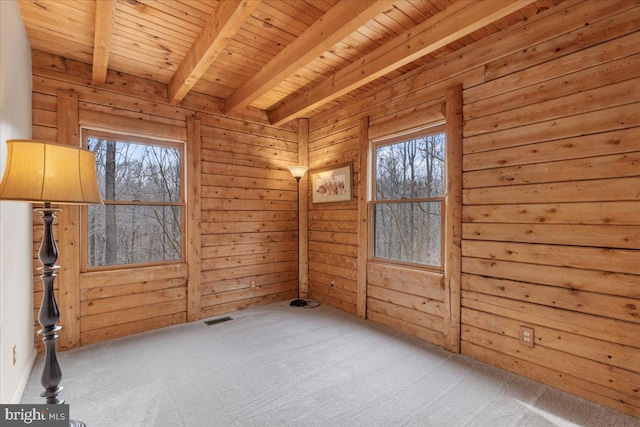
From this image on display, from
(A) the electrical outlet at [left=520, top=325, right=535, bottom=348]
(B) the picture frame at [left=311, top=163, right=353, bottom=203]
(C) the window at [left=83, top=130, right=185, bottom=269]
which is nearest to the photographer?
(A) the electrical outlet at [left=520, top=325, right=535, bottom=348]

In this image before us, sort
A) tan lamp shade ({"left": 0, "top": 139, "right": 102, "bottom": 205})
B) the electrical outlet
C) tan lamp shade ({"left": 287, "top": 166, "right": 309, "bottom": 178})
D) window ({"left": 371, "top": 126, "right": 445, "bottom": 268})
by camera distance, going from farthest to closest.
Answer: tan lamp shade ({"left": 287, "top": 166, "right": 309, "bottom": 178})
window ({"left": 371, "top": 126, "right": 445, "bottom": 268})
the electrical outlet
tan lamp shade ({"left": 0, "top": 139, "right": 102, "bottom": 205})

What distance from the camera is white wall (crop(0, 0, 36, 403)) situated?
175 centimetres

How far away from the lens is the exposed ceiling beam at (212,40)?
1.92 metres

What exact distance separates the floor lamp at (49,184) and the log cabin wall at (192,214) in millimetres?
1499

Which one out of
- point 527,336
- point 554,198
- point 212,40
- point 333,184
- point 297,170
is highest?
point 212,40

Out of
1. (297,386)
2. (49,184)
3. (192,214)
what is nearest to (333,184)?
(192,214)

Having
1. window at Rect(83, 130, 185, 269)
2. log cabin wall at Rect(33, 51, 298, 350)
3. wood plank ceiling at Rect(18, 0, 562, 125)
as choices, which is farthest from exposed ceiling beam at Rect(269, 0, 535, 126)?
window at Rect(83, 130, 185, 269)

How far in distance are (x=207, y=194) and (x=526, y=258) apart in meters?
3.20

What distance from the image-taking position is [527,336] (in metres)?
2.23

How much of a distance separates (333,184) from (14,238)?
2949mm

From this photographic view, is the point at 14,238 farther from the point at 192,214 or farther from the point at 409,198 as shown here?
the point at 409,198

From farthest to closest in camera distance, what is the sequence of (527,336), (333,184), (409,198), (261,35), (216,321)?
1. (333,184)
2. (216,321)
3. (409,198)
4. (261,35)
5. (527,336)

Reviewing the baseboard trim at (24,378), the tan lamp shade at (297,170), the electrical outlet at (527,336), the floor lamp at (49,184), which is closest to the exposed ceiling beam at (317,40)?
the tan lamp shade at (297,170)

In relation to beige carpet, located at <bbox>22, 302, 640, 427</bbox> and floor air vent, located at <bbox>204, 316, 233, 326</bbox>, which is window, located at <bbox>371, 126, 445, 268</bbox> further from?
floor air vent, located at <bbox>204, 316, 233, 326</bbox>
